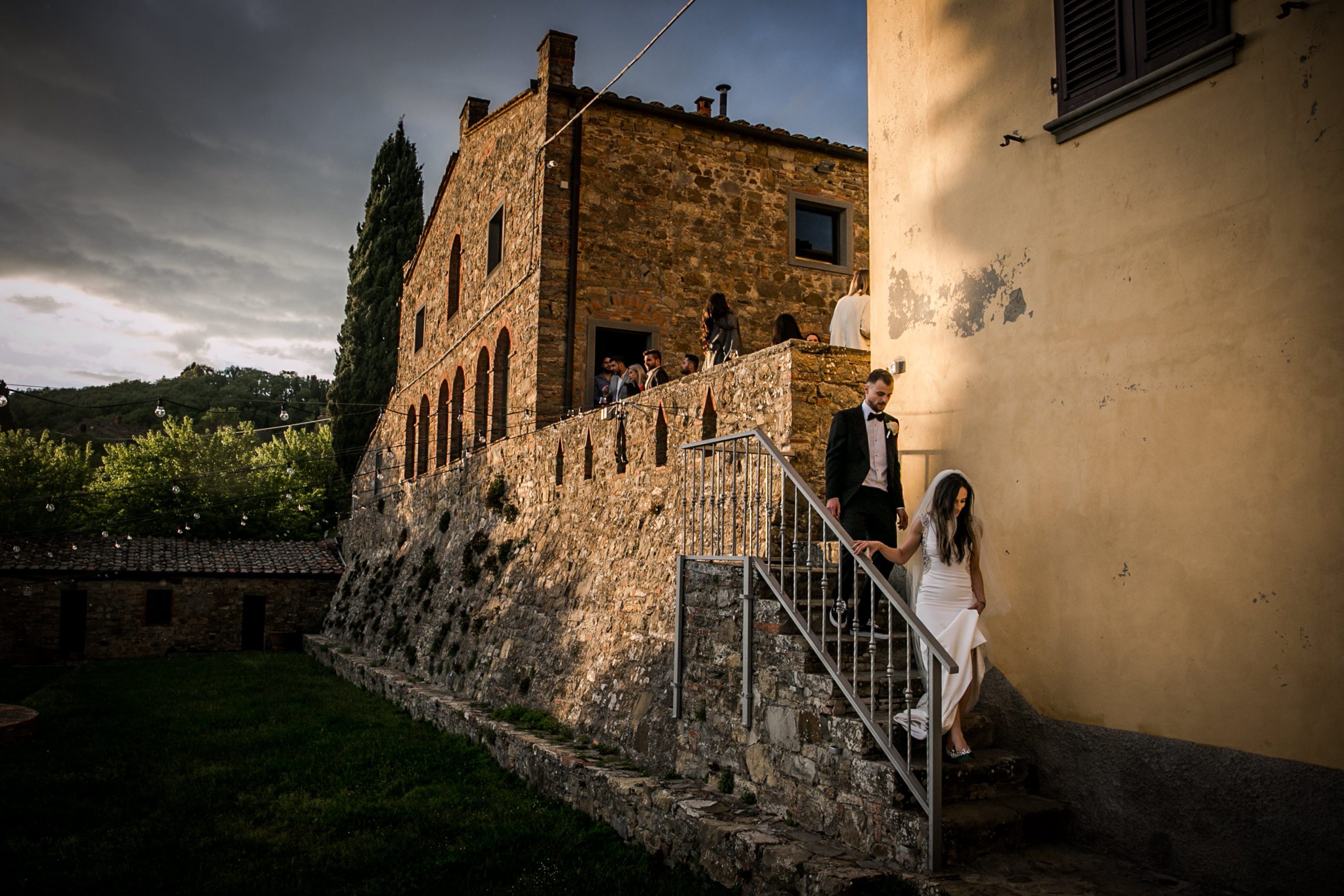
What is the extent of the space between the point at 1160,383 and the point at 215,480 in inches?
1594

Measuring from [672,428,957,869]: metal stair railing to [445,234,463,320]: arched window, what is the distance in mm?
12498

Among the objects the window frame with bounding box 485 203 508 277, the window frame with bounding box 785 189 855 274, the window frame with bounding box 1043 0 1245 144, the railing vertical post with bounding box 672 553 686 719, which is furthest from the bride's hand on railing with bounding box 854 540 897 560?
the window frame with bounding box 485 203 508 277

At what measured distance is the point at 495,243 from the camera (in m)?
15.6

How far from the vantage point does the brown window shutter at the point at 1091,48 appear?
482cm

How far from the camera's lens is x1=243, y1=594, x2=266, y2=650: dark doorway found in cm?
2511

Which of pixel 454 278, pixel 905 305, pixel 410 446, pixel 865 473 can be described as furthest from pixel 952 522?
pixel 410 446

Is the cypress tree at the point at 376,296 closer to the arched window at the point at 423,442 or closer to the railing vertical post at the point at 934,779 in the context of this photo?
the arched window at the point at 423,442

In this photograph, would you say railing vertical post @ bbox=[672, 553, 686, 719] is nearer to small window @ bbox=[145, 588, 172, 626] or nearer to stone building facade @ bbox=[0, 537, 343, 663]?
stone building facade @ bbox=[0, 537, 343, 663]

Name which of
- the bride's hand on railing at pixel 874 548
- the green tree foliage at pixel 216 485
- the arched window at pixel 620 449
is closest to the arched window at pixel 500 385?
the arched window at pixel 620 449

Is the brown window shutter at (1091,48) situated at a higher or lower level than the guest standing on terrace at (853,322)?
higher

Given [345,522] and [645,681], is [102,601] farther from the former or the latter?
[645,681]

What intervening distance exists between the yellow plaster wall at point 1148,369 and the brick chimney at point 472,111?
13484mm

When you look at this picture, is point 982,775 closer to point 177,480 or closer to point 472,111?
point 472,111

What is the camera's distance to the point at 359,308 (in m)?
29.6
